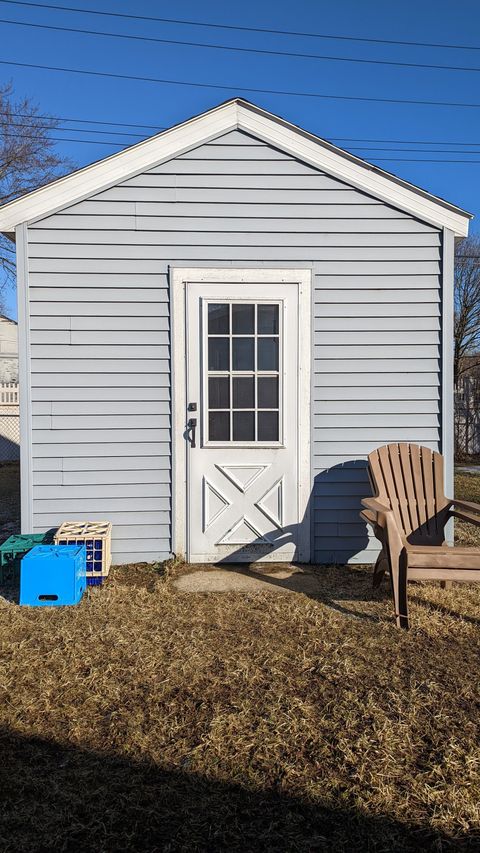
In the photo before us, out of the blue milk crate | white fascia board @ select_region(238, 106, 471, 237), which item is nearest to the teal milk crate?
the blue milk crate

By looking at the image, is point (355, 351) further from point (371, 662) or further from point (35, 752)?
point (35, 752)

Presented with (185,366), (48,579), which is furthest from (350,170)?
(48,579)

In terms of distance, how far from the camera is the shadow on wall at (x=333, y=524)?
14.8ft

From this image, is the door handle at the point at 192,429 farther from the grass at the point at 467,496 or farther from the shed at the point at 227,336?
the grass at the point at 467,496

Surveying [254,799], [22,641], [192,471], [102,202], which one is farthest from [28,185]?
[254,799]

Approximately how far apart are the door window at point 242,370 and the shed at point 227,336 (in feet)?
0.04

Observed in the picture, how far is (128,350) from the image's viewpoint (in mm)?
4418

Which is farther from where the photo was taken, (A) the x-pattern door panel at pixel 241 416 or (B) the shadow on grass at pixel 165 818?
(A) the x-pattern door panel at pixel 241 416

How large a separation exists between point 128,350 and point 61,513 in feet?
4.42

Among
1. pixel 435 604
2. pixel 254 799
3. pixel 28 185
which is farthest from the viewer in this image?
pixel 28 185

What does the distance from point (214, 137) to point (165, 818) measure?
425 centimetres

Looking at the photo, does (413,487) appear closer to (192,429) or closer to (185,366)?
(192,429)

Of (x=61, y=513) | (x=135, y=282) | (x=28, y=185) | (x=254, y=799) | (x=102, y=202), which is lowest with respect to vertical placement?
(x=254, y=799)

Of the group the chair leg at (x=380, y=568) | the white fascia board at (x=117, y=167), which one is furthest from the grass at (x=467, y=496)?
the white fascia board at (x=117, y=167)
